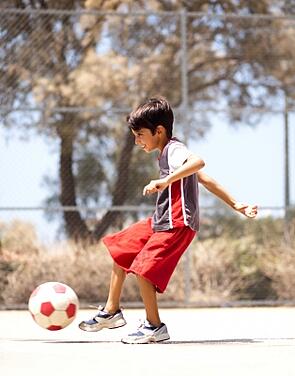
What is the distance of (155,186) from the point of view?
6707 millimetres

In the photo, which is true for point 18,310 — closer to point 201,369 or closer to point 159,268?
point 159,268

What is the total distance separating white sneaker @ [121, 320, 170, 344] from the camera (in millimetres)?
6935

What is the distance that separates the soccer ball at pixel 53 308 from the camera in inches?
277

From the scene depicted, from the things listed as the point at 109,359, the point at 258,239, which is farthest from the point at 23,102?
the point at 109,359

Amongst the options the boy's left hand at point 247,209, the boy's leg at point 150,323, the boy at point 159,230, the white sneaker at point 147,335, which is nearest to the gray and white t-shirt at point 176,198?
the boy at point 159,230

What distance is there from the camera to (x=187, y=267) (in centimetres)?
1240

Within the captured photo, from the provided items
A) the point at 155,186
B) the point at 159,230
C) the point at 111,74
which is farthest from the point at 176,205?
the point at 111,74

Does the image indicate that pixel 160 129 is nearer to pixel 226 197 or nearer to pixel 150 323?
pixel 226 197

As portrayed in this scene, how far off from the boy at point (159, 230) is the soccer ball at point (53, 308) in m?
0.15

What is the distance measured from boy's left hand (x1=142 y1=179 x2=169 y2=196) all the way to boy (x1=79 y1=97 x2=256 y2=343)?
0.05 meters

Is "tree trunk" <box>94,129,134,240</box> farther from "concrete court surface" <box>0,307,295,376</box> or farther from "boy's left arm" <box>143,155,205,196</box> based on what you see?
"boy's left arm" <box>143,155,205,196</box>

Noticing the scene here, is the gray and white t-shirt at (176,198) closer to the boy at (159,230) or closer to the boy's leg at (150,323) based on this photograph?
the boy at (159,230)

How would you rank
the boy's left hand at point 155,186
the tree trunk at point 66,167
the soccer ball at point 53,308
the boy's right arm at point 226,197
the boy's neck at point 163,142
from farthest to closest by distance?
the tree trunk at point 66,167 < the boy's neck at point 163,142 < the boy's right arm at point 226,197 < the soccer ball at point 53,308 < the boy's left hand at point 155,186

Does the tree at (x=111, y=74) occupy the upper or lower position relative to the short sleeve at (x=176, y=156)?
upper
